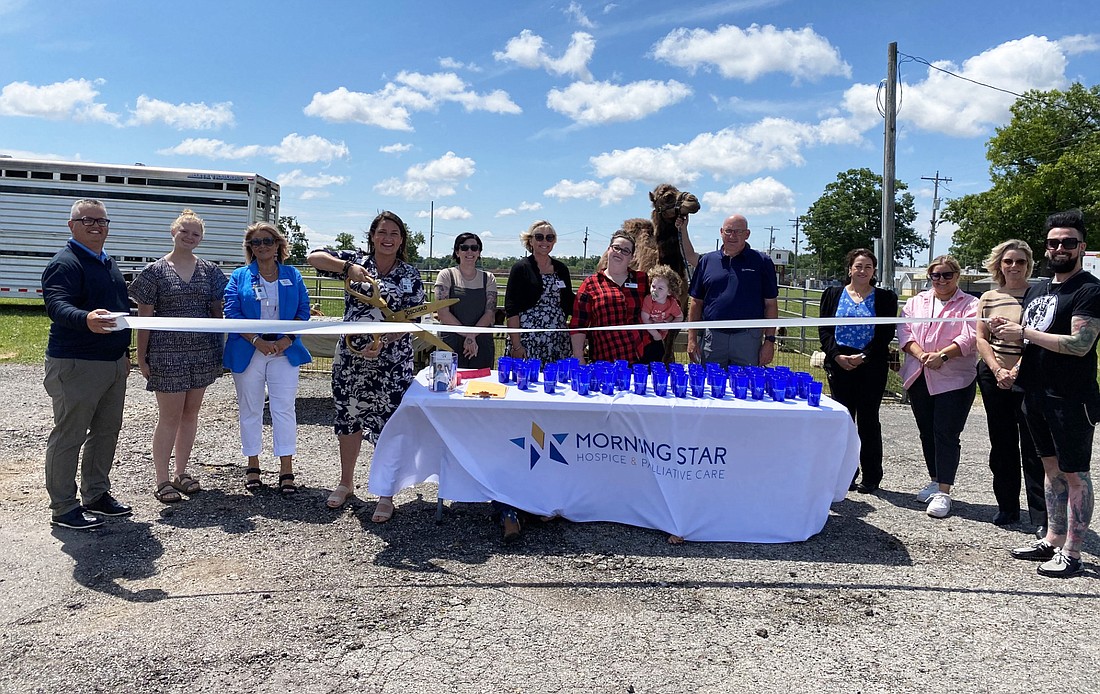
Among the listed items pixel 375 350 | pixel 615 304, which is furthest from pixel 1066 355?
pixel 375 350

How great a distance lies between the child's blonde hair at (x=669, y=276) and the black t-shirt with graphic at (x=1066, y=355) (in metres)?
2.20

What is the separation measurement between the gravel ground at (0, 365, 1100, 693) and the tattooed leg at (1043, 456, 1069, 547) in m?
0.22

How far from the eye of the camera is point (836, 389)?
520cm

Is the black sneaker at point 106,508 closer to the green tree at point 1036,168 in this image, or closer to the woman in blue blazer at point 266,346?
the woman in blue blazer at point 266,346

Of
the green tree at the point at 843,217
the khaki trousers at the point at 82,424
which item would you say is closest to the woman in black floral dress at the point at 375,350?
the khaki trousers at the point at 82,424

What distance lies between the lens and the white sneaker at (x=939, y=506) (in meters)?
4.67

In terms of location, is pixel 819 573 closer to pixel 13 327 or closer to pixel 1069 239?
pixel 1069 239

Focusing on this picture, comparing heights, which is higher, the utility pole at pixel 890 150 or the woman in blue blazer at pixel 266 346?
the utility pole at pixel 890 150

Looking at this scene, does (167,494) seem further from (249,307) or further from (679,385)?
(679,385)

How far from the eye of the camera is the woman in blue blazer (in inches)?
179

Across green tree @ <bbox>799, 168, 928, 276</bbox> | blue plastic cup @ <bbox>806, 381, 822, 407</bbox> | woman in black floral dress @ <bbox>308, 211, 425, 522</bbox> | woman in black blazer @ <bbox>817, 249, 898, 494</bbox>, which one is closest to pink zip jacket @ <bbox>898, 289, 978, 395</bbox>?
woman in black blazer @ <bbox>817, 249, 898, 494</bbox>

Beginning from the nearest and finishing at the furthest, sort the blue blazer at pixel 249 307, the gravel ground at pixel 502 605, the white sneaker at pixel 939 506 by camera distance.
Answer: the gravel ground at pixel 502 605
the blue blazer at pixel 249 307
the white sneaker at pixel 939 506

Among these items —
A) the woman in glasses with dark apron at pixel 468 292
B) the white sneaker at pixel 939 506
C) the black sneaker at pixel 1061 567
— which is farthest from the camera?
the woman in glasses with dark apron at pixel 468 292

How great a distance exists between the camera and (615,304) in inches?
190
